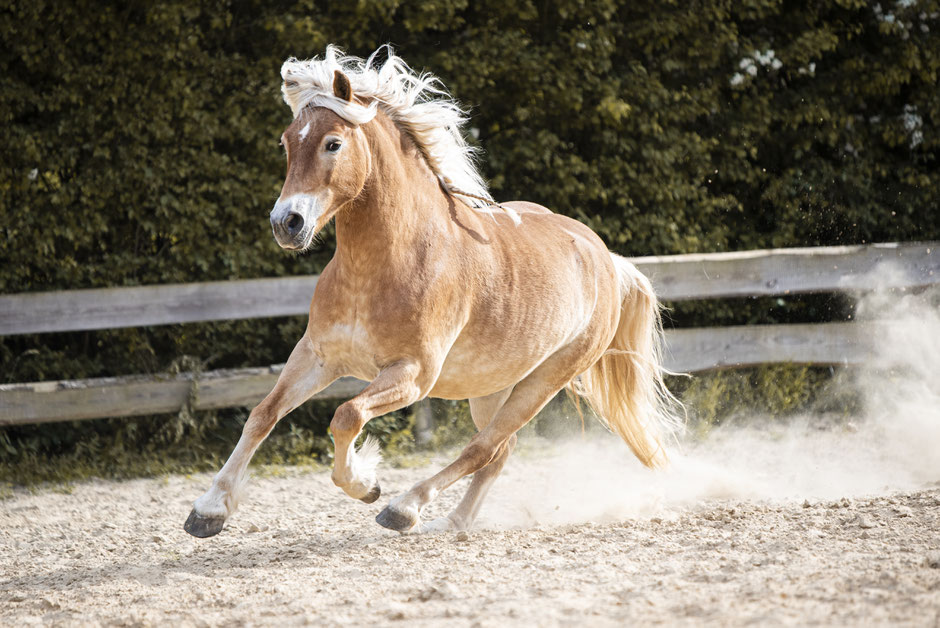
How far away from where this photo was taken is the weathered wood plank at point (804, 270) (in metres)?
6.84

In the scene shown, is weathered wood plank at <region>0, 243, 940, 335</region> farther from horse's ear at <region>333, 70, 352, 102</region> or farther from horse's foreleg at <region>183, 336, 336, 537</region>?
horse's ear at <region>333, 70, 352, 102</region>

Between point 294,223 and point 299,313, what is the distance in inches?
126

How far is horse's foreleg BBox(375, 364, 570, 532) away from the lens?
148 inches

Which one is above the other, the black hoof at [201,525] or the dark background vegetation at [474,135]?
the dark background vegetation at [474,135]

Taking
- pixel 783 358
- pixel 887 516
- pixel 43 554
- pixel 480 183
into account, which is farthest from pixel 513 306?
pixel 783 358

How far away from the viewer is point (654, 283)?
6.75 metres

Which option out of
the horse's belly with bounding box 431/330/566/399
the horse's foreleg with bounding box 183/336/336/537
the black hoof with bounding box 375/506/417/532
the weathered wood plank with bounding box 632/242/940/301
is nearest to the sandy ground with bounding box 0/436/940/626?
the black hoof with bounding box 375/506/417/532

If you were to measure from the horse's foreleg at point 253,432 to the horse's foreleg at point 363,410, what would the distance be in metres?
0.29

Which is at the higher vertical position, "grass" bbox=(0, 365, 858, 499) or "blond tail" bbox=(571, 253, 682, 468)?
"blond tail" bbox=(571, 253, 682, 468)

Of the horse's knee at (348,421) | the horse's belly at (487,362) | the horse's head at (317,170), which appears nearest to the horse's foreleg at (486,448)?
the horse's belly at (487,362)

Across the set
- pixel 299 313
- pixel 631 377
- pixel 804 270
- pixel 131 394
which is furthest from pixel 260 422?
pixel 804 270

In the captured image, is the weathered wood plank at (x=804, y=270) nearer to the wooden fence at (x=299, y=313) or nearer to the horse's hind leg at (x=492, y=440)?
the wooden fence at (x=299, y=313)

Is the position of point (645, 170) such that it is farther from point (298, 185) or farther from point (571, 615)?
point (571, 615)

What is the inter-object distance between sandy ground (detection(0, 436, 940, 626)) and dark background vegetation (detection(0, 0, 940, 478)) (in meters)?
1.61
